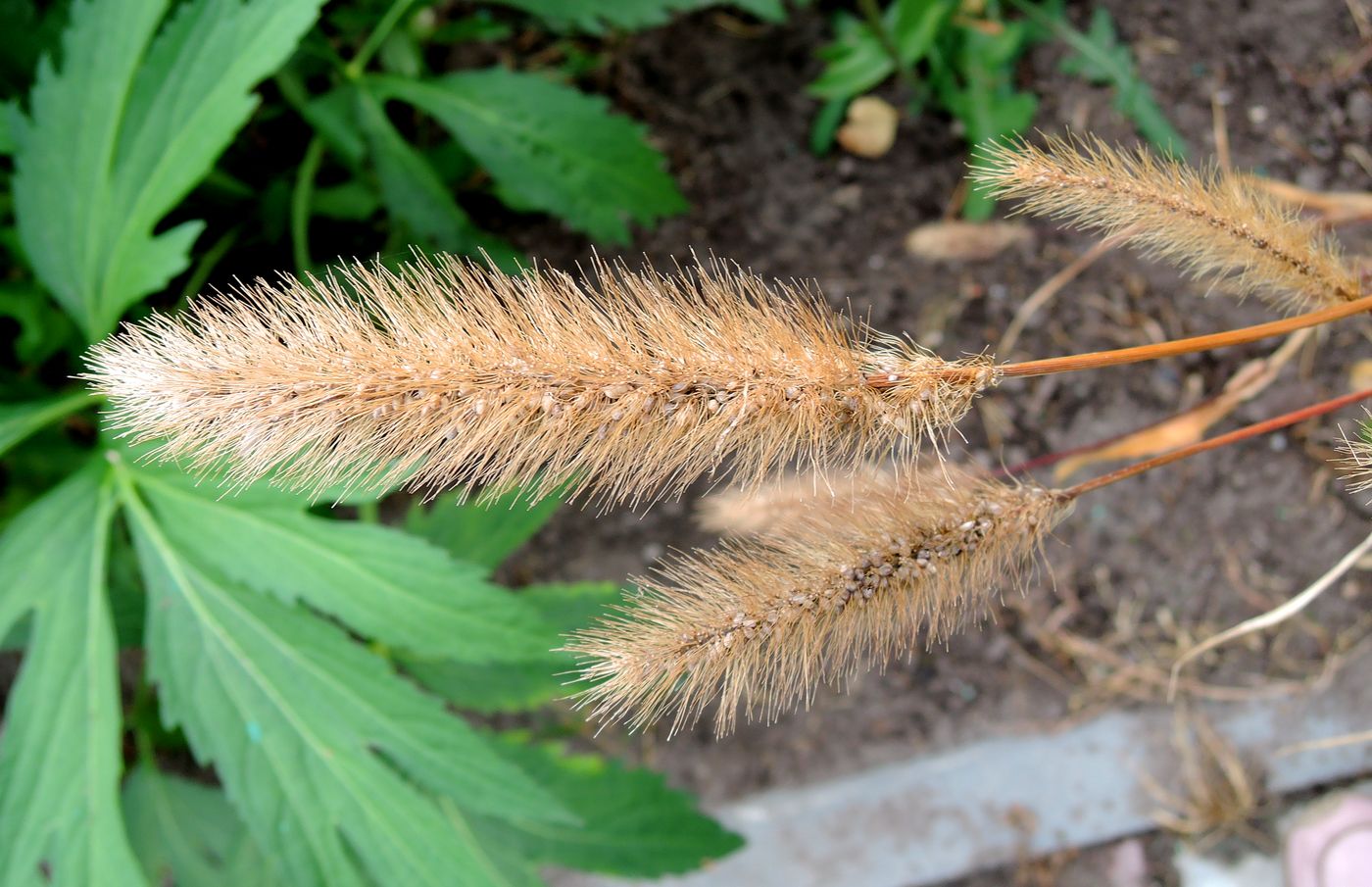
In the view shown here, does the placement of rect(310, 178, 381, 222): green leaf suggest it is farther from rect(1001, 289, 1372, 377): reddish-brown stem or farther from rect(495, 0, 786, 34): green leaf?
rect(1001, 289, 1372, 377): reddish-brown stem

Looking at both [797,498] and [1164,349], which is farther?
[797,498]

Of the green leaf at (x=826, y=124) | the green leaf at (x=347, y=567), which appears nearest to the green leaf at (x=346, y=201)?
the green leaf at (x=347, y=567)

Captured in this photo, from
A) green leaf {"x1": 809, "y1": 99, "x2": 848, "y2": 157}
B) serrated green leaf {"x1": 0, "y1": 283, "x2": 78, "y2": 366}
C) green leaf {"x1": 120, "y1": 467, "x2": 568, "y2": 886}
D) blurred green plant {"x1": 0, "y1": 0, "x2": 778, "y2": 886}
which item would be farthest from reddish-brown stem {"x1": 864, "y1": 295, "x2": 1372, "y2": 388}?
serrated green leaf {"x1": 0, "y1": 283, "x2": 78, "y2": 366}

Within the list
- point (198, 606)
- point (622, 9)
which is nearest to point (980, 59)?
point (622, 9)

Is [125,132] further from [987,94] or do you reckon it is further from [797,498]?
[987,94]

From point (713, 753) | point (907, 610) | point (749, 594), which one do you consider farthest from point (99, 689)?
point (713, 753)

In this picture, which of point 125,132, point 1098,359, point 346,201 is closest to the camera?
point 1098,359

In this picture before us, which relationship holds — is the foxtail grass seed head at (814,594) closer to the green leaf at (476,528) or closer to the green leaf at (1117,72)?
the green leaf at (476,528)
